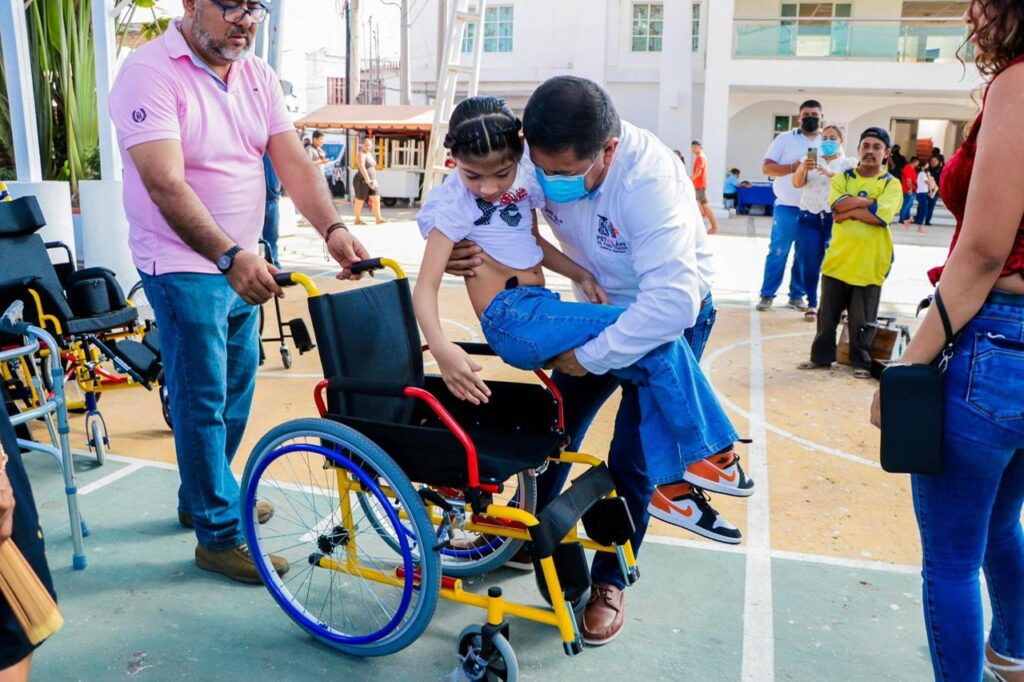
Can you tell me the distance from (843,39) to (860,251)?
17078mm

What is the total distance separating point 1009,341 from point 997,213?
27 cm

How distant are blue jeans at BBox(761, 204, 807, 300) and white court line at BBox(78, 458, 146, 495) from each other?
5.59 m

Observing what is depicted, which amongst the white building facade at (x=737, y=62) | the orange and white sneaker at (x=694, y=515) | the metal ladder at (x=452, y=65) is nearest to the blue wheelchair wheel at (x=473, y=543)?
the orange and white sneaker at (x=694, y=515)

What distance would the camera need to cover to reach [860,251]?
5820mm

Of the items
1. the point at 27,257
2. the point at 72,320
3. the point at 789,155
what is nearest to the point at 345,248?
the point at 72,320

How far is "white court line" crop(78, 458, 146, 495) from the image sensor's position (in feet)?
12.3

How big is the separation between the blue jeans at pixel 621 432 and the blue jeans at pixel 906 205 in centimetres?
1756

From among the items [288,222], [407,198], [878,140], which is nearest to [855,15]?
[407,198]

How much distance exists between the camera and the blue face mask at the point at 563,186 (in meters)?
2.34

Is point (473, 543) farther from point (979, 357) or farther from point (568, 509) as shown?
point (979, 357)

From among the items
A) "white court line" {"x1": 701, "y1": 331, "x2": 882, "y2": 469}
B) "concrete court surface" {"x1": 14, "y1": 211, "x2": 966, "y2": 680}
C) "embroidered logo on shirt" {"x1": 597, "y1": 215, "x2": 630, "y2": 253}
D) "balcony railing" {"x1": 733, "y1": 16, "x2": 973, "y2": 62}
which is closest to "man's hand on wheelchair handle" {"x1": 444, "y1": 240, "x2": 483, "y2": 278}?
"embroidered logo on shirt" {"x1": 597, "y1": 215, "x2": 630, "y2": 253}

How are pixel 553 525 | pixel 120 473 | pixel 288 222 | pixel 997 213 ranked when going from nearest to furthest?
pixel 997 213, pixel 553 525, pixel 120 473, pixel 288 222

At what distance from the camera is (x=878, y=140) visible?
591 cm

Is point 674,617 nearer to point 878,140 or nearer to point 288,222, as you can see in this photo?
point 878,140
